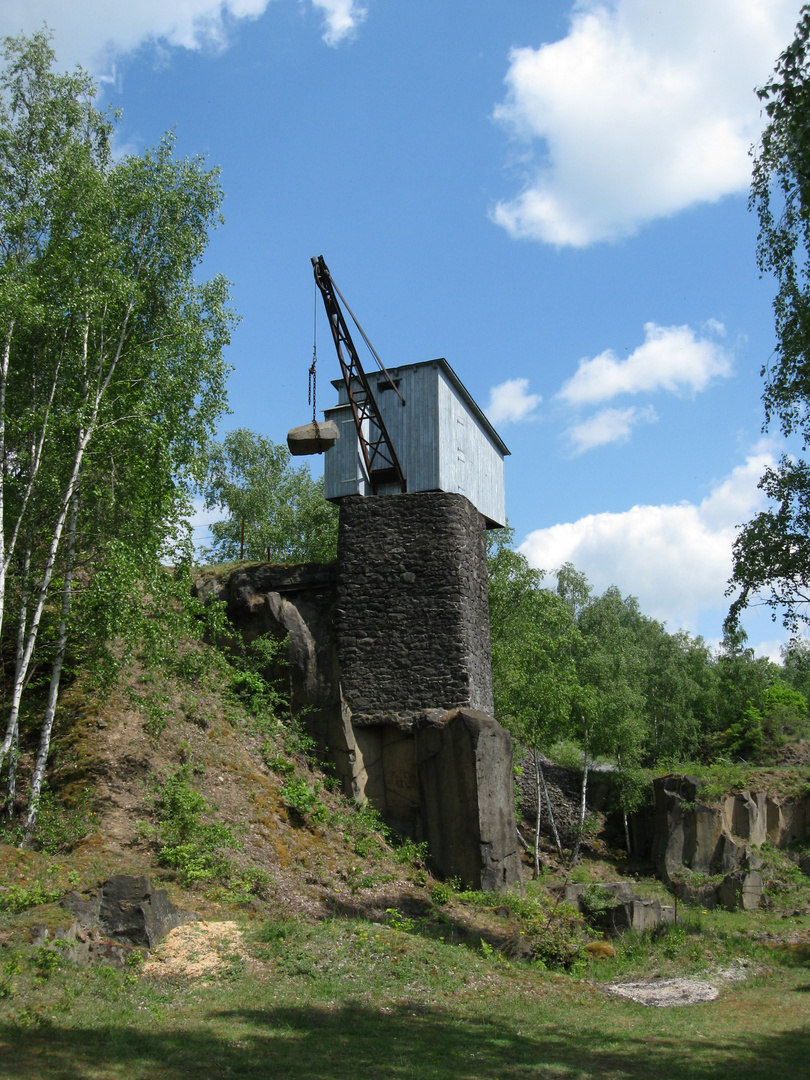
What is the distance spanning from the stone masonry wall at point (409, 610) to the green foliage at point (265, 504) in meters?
12.1

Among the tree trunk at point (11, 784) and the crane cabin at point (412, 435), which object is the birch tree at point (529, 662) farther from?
the tree trunk at point (11, 784)

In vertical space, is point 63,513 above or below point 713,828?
above

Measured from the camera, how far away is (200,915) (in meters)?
10.3

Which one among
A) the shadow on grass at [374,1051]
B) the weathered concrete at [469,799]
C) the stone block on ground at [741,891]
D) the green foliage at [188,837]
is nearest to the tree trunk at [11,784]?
the green foliage at [188,837]

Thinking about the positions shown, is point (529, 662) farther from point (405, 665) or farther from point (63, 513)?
point (63, 513)

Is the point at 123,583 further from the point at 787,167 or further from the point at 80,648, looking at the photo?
the point at 787,167

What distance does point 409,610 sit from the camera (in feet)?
58.3

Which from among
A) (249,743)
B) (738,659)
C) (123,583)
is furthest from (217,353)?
(738,659)

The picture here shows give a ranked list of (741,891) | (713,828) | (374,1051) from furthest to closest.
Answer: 1. (713,828)
2. (741,891)
3. (374,1051)

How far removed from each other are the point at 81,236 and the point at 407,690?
33.5 feet

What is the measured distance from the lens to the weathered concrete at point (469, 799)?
15.7 meters

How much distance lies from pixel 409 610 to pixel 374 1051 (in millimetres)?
10858

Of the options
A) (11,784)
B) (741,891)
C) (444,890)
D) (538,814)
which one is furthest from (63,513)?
(741,891)

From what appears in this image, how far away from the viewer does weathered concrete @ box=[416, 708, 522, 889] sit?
15672 millimetres
